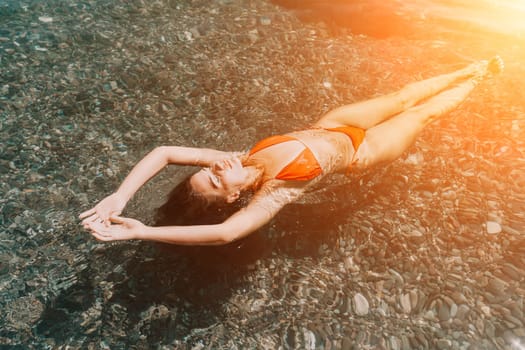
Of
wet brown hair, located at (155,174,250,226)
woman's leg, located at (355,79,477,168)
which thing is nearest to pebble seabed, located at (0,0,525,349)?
woman's leg, located at (355,79,477,168)

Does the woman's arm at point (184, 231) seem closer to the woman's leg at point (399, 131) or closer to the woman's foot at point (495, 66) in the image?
the woman's leg at point (399, 131)

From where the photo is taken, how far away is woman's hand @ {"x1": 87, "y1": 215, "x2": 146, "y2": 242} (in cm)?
276

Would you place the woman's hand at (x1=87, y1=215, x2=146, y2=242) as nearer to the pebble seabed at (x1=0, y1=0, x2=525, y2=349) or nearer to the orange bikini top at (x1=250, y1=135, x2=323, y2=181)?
the pebble seabed at (x1=0, y1=0, x2=525, y2=349)

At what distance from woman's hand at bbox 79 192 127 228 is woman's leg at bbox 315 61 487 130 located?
6.68ft

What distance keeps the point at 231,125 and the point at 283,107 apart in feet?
2.32

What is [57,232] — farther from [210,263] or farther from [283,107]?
[283,107]

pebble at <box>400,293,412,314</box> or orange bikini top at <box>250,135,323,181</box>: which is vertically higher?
orange bikini top at <box>250,135,323,181</box>

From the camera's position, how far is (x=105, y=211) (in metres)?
2.94

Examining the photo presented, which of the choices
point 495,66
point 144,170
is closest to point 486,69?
point 495,66

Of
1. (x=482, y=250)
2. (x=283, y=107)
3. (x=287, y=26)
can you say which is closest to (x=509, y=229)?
(x=482, y=250)

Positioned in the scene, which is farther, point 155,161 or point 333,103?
point 333,103

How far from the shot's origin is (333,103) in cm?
538

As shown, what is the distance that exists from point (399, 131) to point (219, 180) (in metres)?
2.01

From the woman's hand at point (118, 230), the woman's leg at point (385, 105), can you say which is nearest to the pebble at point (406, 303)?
the woman's leg at point (385, 105)
